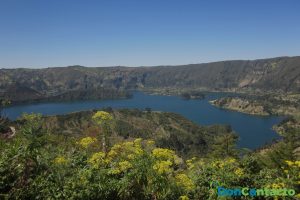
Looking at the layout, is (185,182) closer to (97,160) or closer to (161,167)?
(161,167)

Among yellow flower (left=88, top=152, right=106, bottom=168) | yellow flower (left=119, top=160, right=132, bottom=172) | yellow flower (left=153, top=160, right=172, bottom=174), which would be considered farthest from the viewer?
yellow flower (left=88, top=152, right=106, bottom=168)

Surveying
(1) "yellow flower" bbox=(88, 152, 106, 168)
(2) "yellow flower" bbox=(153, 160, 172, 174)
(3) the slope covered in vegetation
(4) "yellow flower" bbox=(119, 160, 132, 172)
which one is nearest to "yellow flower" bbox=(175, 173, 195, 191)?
(3) the slope covered in vegetation

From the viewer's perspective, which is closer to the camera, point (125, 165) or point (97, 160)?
point (125, 165)

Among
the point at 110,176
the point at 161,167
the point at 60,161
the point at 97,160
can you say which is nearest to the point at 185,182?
the point at 161,167

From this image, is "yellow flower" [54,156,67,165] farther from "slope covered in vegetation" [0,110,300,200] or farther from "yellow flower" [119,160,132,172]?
"yellow flower" [119,160,132,172]

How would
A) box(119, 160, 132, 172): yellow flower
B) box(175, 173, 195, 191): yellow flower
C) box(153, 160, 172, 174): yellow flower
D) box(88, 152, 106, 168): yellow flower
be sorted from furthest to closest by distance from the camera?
box(175, 173, 195, 191): yellow flower < box(88, 152, 106, 168): yellow flower < box(119, 160, 132, 172): yellow flower < box(153, 160, 172, 174): yellow flower

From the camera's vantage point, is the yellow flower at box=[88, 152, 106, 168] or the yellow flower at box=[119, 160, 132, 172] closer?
the yellow flower at box=[119, 160, 132, 172]

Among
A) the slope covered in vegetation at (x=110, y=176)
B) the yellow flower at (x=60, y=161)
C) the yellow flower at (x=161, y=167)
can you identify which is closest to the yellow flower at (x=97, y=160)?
the slope covered in vegetation at (x=110, y=176)

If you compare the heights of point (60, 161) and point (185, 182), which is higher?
point (60, 161)

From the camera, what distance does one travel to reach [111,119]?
13578mm

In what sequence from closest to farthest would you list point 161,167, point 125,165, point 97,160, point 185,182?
1. point 161,167
2. point 125,165
3. point 97,160
4. point 185,182

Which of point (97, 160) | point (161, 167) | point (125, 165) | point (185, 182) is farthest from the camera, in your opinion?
point (185, 182)

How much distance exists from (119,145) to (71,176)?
3477 millimetres

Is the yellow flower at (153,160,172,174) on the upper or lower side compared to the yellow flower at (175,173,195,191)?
upper
